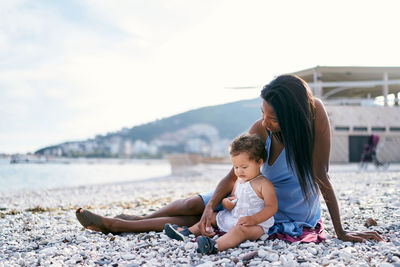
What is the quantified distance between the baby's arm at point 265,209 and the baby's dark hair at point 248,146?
0.18 m

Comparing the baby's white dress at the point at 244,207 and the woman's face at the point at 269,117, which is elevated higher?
the woman's face at the point at 269,117

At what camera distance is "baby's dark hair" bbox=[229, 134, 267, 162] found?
2.13m

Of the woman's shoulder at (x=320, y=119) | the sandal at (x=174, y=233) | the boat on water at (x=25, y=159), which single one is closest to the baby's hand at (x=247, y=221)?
the sandal at (x=174, y=233)

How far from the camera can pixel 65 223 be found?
3.55 meters

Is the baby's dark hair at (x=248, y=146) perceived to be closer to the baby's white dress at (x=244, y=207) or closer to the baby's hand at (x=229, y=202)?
the baby's white dress at (x=244, y=207)

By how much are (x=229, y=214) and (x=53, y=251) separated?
118 cm

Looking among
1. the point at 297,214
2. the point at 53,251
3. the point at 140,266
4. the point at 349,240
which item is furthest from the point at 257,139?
the point at 53,251

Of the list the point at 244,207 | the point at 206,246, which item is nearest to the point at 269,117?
the point at 244,207

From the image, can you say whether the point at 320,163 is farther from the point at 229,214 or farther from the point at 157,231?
the point at 157,231

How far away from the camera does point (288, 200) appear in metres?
2.34

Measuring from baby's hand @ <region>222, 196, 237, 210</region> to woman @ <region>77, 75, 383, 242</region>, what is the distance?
0.26 ft

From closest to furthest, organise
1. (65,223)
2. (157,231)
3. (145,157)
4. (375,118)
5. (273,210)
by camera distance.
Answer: (273,210), (157,231), (65,223), (375,118), (145,157)

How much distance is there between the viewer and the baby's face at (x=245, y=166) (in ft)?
7.07

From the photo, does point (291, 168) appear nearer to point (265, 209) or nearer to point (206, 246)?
point (265, 209)
